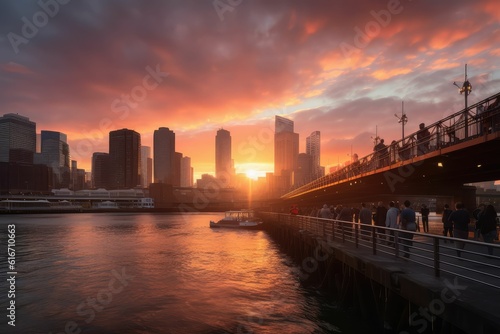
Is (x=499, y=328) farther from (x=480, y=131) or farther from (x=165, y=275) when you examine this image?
(x=165, y=275)

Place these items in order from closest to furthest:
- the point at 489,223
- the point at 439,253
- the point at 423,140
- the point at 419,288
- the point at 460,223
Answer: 1. the point at 419,288
2. the point at 439,253
3. the point at 489,223
4. the point at 460,223
5. the point at 423,140

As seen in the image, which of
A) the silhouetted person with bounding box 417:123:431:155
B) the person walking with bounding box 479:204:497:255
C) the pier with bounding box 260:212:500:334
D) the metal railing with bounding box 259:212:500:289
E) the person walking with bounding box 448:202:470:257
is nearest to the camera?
the pier with bounding box 260:212:500:334

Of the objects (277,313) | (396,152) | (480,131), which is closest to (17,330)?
(277,313)

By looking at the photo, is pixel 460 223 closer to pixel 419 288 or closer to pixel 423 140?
pixel 419 288

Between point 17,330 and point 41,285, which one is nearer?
point 17,330

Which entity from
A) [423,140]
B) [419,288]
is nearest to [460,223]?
[419,288]

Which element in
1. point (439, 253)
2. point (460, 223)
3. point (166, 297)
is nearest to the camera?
point (439, 253)

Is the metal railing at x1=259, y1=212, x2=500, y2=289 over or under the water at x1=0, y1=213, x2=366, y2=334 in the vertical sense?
over

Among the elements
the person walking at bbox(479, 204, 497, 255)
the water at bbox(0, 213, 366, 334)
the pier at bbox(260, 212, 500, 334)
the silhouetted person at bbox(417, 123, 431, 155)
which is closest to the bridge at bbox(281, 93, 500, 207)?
the silhouetted person at bbox(417, 123, 431, 155)

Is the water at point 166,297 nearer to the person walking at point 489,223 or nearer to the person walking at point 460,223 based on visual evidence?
the person walking at point 460,223

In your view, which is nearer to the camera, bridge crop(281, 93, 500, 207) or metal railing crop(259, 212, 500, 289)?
metal railing crop(259, 212, 500, 289)

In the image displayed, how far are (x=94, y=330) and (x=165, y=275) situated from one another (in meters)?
10.2

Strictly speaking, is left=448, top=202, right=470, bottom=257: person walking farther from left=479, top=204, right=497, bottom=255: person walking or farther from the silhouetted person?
the silhouetted person

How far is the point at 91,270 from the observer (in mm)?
25609
